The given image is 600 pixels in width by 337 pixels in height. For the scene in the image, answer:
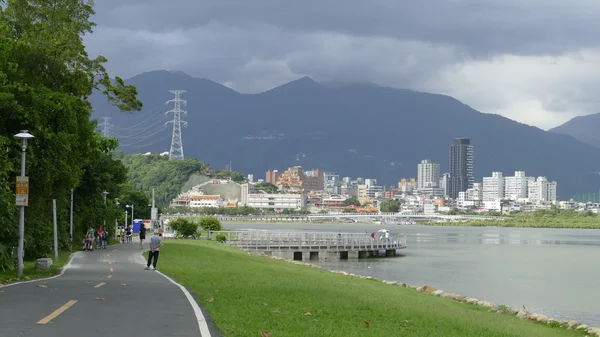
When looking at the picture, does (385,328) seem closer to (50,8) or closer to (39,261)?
(39,261)

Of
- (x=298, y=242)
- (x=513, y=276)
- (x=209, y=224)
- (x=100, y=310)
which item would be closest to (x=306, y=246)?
(x=298, y=242)

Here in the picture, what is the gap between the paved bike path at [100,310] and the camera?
14234 millimetres

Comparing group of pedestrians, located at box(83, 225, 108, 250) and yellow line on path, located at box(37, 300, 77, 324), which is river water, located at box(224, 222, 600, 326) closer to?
group of pedestrians, located at box(83, 225, 108, 250)

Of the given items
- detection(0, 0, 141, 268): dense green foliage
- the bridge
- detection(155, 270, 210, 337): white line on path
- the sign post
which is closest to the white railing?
the bridge

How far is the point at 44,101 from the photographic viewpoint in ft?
108

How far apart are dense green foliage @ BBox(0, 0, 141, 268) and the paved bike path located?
310 inches

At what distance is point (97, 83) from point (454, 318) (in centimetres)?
3236

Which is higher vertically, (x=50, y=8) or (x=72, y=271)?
(x=50, y=8)

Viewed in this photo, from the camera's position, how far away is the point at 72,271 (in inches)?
1289

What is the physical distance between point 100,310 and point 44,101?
711 inches

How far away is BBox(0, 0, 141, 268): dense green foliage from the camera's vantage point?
32.1 meters

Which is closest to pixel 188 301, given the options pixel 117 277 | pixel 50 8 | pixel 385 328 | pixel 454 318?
pixel 385 328

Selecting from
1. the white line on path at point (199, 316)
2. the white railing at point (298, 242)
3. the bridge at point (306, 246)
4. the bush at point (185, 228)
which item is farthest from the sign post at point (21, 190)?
the bush at point (185, 228)

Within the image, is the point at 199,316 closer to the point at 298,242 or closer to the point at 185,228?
the point at 298,242
